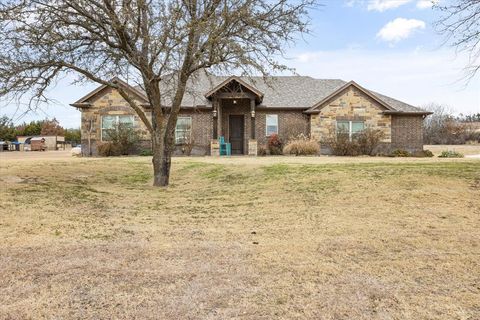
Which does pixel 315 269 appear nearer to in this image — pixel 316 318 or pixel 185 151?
pixel 316 318

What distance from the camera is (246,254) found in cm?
482

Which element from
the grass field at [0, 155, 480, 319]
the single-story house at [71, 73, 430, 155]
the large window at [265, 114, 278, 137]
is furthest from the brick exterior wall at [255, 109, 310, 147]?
the grass field at [0, 155, 480, 319]

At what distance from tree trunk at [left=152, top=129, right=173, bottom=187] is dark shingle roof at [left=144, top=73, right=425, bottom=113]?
→ 1140 centimetres

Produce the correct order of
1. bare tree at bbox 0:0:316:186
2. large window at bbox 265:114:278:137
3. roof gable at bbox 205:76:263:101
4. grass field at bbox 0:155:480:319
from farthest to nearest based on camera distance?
1. large window at bbox 265:114:278:137
2. roof gable at bbox 205:76:263:101
3. bare tree at bbox 0:0:316:186
4. grass field at bbox 0:155:480:319

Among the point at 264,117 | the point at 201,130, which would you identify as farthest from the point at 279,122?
the point at 201,130

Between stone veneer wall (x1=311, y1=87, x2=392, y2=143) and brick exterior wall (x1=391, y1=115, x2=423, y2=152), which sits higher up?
stone veneer wall (x1=311, y1=87, x2=392, y2=143)

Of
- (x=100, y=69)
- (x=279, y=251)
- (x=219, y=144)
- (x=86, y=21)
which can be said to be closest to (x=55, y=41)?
(x=86, y=21)

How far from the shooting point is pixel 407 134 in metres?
24.8

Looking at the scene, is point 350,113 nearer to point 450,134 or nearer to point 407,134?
point 407,134

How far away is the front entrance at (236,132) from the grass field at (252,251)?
1602 cm

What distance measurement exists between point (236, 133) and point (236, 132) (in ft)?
0.20

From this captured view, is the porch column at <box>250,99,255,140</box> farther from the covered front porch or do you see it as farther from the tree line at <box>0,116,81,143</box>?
the tree line at <box>0,116,81,143</box>

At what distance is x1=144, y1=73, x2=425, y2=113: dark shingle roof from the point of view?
80.5 feet

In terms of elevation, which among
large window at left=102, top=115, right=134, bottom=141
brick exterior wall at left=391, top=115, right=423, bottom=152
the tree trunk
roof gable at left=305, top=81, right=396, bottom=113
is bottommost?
the tree trunk
